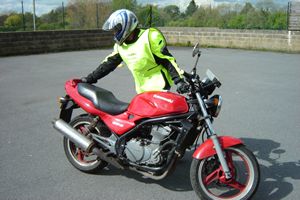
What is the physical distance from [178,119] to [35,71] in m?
9.59

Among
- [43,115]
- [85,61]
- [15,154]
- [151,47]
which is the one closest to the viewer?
[151,47]

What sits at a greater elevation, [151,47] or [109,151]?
[151,47]

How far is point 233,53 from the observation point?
18203 millimetres

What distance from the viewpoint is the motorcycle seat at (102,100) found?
4430mm

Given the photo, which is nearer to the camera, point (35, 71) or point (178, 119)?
point (178, 119)

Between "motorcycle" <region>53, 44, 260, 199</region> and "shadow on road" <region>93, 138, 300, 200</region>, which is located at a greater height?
"motorcycle" <region>53, 44, 260, 199</region>

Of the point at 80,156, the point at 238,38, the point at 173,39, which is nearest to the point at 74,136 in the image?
the point at 80,156

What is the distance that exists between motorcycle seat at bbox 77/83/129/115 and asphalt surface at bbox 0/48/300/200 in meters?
0.82

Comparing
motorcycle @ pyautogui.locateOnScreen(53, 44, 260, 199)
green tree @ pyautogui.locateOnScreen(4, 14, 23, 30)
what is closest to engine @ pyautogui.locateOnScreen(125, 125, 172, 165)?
motorcycle @ pyautogui.locateOnScreen(53, 44, 260, 199)

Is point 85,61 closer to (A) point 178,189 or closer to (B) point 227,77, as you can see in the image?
(B) point 227,77

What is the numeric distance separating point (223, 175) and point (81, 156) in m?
1.81

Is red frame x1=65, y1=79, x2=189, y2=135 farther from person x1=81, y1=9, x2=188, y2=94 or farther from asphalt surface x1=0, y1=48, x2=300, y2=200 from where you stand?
asphalt surface x1=0, y1=48, x2=300, y2=200

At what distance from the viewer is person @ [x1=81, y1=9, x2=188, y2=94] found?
4349 mm

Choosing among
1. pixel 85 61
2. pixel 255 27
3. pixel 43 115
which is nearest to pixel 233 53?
pixel 255 27
